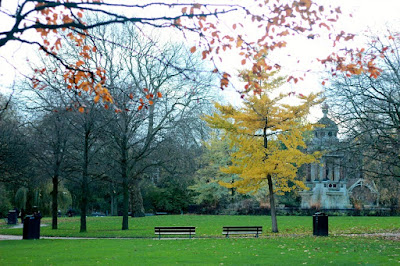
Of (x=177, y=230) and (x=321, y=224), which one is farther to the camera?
(x=321, y=224)

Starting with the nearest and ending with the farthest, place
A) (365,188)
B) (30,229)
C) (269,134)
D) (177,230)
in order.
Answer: (177,230) < (30,229) < (269,134) < (365,188)

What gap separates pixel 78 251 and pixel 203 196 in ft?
114

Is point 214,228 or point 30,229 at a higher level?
point 30,229

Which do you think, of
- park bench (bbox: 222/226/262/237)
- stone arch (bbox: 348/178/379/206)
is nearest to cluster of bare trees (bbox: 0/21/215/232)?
park bench (bbox: 222/226/262/237)

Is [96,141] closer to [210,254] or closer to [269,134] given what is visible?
[269,134]

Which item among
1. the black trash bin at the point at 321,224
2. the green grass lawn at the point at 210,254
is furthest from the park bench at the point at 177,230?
the black trash bin at the point at 321,224

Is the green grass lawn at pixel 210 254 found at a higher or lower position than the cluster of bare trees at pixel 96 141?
lower

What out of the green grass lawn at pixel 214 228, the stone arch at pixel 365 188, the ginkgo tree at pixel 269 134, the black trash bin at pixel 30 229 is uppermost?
the ginkgo tree at pixel 269 134

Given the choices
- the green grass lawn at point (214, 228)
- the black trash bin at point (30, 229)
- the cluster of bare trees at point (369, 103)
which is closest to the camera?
the cluster of bare trees at point (369, 103)

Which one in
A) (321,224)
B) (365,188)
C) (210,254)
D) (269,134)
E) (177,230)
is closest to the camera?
(210,254)

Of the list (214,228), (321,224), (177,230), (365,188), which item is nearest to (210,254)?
(177,230)

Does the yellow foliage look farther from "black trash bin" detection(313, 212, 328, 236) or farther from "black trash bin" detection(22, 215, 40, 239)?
"black trash bin" detection(22, 215, 40, 239)

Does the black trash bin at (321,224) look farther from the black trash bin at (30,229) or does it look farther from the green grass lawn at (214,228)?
the black trash bin at (30,229)

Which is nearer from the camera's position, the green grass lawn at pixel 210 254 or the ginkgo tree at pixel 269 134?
the green grass lawn at pixel 210 254
